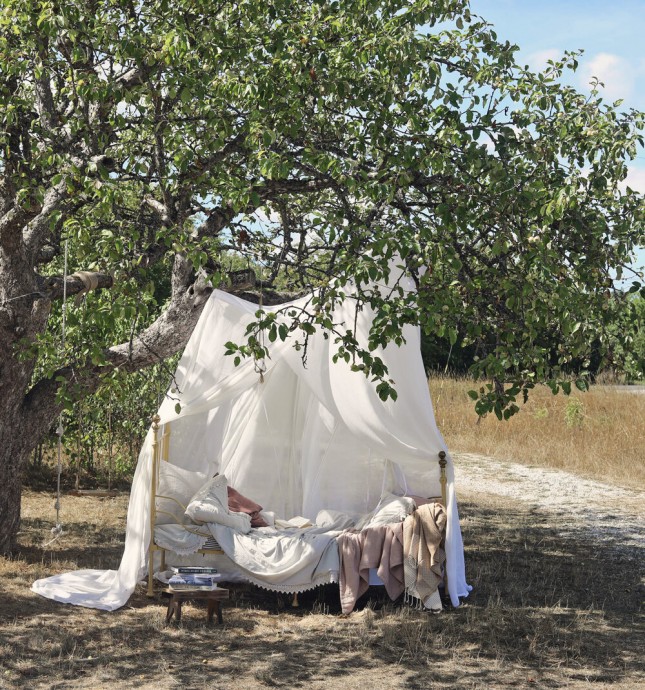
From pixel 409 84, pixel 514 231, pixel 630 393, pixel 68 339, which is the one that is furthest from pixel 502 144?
pixel 630 393

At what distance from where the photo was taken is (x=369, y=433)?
6902mm

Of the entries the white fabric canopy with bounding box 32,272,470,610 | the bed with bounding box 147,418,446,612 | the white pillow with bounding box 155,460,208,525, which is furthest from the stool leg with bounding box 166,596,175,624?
the white pillow with bounding box 155,460,208,525

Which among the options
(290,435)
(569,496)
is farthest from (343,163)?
(569,496)

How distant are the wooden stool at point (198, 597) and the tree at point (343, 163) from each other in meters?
1.59

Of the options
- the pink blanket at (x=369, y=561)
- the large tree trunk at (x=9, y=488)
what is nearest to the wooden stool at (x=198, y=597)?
the pink blanket at (x=369, y=561)

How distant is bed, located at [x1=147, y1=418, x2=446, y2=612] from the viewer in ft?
21.6

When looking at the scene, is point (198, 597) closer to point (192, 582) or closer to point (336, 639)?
point (192, 582)

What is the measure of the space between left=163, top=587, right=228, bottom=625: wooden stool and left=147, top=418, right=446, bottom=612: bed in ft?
1.95

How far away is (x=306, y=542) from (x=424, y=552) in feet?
2.90

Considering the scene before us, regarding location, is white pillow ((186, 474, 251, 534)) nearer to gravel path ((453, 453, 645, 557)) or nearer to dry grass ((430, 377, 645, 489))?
gravel path ((453, 453, 645, 557))

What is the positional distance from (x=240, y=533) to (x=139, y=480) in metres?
0.89

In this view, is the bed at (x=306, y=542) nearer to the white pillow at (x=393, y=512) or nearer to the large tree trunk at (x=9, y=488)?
the white pillow at (x=393, y=512)

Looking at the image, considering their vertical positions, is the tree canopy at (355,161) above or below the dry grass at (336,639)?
above

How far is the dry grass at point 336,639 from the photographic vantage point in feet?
16.8
